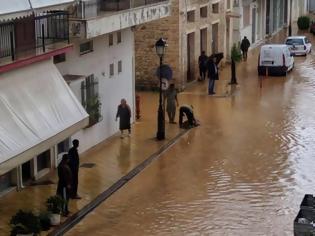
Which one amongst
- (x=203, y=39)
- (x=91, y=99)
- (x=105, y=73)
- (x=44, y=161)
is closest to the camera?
(x=44, y=161)

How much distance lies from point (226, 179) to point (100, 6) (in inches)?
270

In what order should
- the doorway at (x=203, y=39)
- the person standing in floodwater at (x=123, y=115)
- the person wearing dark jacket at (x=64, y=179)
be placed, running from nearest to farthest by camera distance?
1. the person wearing dark jacket at (x=64, y=179)
2. the person standing in floodwater at (x=123, y=115)
3. the doorway at (x=203, y=39)

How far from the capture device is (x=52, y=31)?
2089 centimetres

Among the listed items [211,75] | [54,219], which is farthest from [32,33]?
[211,75]

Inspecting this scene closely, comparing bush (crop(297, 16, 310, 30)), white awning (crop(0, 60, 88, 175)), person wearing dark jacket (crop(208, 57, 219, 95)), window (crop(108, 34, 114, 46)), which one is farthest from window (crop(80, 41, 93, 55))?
bush (crop(297, 16, 310, 30))

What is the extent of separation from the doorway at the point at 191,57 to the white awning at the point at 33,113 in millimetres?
19455

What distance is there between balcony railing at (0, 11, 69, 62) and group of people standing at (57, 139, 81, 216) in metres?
2.65

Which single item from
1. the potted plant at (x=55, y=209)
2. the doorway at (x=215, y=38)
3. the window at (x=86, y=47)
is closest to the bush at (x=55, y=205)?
the potted plant at (x=55, y=209)

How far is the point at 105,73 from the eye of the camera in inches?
1017

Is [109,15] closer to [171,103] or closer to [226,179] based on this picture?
[171,103]

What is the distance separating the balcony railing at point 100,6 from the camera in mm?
22094

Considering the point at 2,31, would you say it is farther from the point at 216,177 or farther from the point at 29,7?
the point at 216,177

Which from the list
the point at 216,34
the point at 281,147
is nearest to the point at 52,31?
the point at 281,147

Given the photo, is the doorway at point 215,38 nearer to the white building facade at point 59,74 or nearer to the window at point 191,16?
the window at point 191,16
